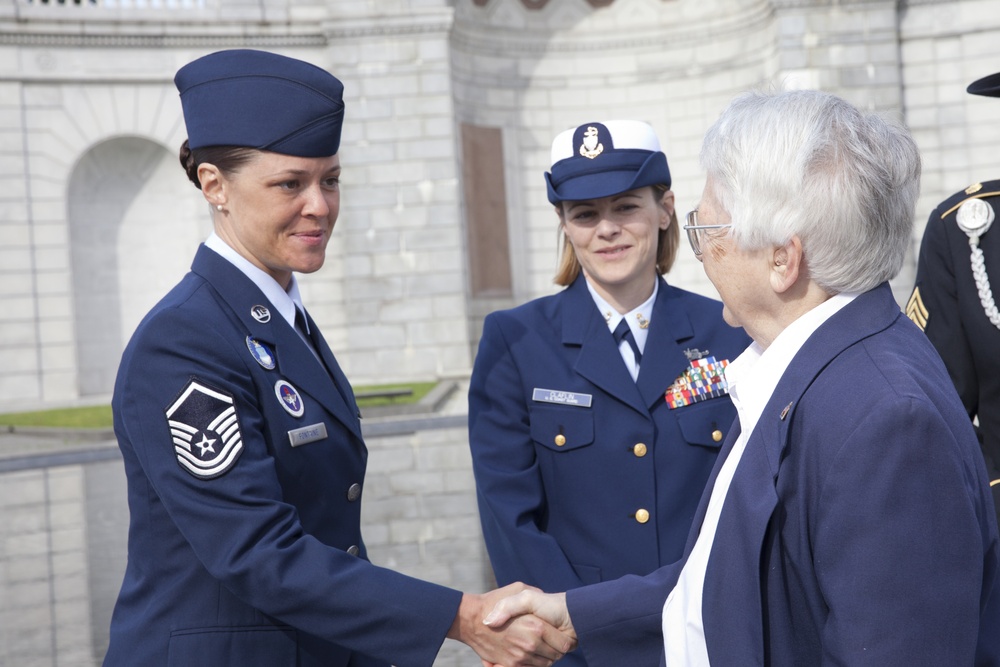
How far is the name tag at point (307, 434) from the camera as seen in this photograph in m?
2.19

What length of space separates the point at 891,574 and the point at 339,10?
1412 centimetres

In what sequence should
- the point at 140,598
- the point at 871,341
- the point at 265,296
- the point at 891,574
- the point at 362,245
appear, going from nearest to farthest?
the point at 891,574
the point at 871,341
the point at 140,598
the point at 265,296
the point at 362,245

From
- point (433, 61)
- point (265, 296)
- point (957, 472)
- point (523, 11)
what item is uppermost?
point (523, 11)

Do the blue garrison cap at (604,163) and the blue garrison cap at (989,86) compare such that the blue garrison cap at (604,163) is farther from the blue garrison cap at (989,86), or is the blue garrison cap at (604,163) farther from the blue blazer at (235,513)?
the blue blazer at (235,513)

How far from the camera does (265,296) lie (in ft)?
7.65

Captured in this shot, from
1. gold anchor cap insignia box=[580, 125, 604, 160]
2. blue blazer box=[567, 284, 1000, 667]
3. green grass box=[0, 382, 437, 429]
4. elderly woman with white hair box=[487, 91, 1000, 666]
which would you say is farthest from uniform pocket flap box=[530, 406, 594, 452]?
green grass box=[0, 382, 437, 429]

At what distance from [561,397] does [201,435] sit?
1187 millimetres

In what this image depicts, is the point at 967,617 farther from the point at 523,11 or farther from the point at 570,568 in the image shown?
the point at 523,11

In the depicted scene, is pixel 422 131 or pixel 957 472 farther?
pixel 422 131

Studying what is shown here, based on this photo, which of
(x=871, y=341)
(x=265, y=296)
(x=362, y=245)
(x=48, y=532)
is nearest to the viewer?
(x=871, y=341)

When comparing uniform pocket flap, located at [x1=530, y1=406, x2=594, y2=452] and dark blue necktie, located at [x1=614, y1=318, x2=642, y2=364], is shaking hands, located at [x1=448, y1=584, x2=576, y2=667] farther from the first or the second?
dark blue necktie, located at [x1=614, y1=318, x2=642, y2=364]

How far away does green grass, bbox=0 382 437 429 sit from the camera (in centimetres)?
1188

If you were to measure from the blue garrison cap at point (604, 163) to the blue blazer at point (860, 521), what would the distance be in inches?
50.3

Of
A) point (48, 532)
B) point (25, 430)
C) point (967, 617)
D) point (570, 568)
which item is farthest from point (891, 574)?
point (25, 430)
